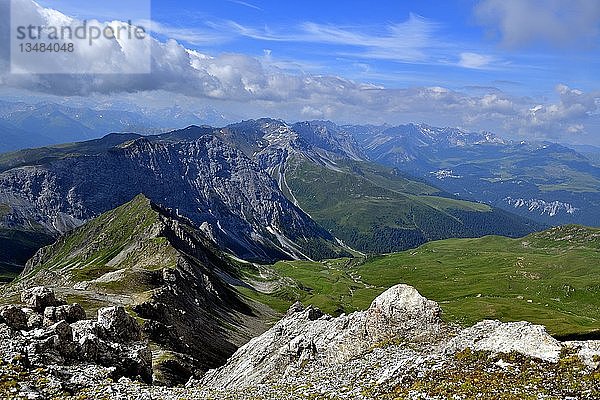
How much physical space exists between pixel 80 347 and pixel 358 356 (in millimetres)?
29293

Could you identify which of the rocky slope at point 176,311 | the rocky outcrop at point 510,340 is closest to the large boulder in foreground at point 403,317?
the rocky outcrop at point 510,340

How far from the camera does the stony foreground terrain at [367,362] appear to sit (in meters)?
34.5

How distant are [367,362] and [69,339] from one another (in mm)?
30691

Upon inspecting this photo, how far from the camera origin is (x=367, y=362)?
155ft

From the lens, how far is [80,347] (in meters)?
47.7

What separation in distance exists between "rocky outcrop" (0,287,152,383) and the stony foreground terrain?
0.41 feet

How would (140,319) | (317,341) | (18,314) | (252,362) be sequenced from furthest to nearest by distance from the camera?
(140,319) < (252,362) < (317,341) < (18,314)

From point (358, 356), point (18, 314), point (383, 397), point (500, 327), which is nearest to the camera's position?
point (383, 397)

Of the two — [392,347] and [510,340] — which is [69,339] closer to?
[392,347]

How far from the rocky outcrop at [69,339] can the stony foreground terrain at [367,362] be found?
0.41ft

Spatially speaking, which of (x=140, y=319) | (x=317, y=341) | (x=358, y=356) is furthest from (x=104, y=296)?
(x=358, y=356)

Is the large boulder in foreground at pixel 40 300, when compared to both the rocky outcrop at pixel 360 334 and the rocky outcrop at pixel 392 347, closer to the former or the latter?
the rocky outcrop at pixel 392 347

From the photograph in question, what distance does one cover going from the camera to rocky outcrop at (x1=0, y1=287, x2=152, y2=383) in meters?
42.3

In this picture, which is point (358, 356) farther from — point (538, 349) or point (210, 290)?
point (210, 290)
